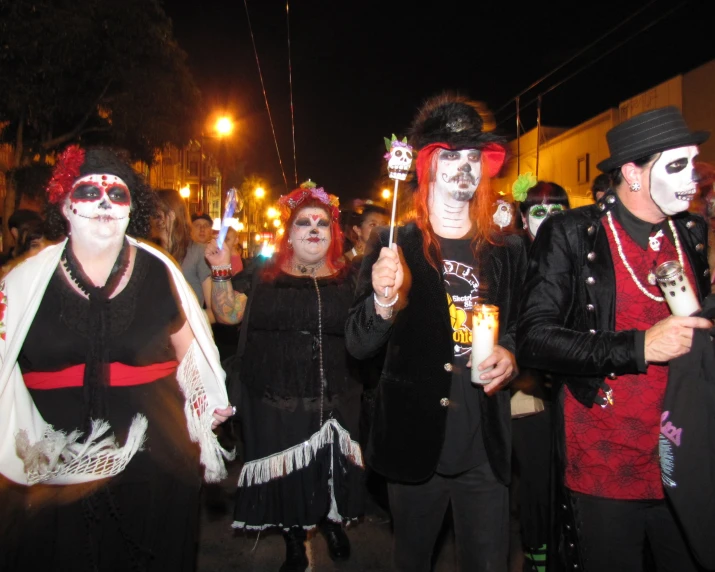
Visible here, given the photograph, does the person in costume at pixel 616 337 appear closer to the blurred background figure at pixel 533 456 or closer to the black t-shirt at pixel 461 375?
the black t-shirt at pixel 461 375

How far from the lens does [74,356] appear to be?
2.68 meters

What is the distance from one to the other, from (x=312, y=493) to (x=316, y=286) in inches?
54.4

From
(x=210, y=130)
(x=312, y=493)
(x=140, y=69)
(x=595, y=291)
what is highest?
(x=210, y=130)

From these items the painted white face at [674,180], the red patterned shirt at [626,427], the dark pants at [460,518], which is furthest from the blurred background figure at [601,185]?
the dark pants at [460,518]

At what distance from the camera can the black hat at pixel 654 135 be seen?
2.42 m

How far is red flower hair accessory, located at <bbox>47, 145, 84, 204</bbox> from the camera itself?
2.87 metres

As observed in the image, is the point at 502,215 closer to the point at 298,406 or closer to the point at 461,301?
the point at 461,301

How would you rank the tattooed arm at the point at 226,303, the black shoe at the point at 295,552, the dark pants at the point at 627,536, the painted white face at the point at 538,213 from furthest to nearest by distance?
the tattooed arm at the point at 226,303 → the painted white face at the point at 538,213 → the black shoe at the point at 295,552 → the dark pants at the point at 627,536

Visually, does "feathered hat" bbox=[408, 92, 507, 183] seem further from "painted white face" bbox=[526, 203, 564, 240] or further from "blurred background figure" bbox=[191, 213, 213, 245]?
"blurred background figure" bbox=[191, 213, 213, 245]

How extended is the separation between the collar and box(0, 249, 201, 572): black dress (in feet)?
6.71

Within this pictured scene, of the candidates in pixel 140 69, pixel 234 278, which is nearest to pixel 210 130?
pixel 140 69

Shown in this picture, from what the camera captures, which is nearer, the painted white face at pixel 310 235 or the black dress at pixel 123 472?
the black dress at pixel 123 472

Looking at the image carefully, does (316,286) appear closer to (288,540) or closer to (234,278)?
(234,278)

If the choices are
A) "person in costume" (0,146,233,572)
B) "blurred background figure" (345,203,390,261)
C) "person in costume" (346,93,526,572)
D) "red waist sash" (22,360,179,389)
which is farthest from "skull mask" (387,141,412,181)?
"blurred background figure" (345,203,390,261)
